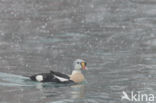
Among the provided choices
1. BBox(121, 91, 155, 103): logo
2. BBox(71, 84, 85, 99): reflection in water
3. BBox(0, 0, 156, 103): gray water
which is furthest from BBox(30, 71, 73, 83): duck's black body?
BBox(121, 91, 155, 103): logo

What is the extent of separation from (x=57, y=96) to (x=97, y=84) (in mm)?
1698

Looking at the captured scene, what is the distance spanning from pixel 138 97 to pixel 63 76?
8.37ft

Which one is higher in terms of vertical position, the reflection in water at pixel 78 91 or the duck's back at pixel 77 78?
the duck's back at pixel 77 78

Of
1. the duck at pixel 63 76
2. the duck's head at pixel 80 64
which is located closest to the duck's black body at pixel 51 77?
the duck at pixel 63 76

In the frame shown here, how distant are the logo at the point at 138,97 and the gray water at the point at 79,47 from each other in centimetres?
19

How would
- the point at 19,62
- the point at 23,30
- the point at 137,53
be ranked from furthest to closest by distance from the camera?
the point at 23,30 → the point at 137,53 → the point at 19,62

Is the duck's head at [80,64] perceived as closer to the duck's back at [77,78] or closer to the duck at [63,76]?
the duck at [63,76]

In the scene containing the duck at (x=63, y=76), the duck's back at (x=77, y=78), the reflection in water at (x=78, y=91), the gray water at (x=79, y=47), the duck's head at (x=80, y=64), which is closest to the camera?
the reflection in water at (x=78, y=91)

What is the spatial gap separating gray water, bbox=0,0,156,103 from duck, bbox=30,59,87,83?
0.18m

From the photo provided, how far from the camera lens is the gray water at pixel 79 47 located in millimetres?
16188

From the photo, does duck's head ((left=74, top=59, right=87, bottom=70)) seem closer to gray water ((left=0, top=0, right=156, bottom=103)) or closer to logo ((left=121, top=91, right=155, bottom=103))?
gray water ((left=0, top=0, right=156, bottom=103))

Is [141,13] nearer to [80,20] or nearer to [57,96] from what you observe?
[80,20]

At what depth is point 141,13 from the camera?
30172mm

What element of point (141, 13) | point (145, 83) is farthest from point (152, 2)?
point (145, 83)
